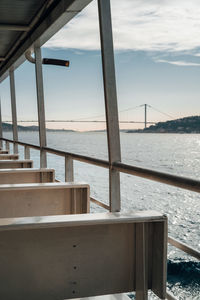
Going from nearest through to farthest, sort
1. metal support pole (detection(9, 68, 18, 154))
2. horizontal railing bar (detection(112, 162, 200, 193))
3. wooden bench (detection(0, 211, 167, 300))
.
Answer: wooden bench (detection(0, 211, 167, 300)), horizontal railing bar (detection(112, 162, 200, 193)), metal support pole (detection(9, 68, 18, 154))

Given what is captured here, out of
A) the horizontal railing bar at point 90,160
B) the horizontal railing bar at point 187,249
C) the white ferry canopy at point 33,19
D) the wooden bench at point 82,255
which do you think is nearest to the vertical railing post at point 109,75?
the horizontal railing bar at point 90,160

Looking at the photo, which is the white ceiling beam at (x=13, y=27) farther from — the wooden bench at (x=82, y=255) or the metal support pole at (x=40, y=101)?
the wooden bench at (x=82, y=255)

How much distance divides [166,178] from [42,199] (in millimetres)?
672

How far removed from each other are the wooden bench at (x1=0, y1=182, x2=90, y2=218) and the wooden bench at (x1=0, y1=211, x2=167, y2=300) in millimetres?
714

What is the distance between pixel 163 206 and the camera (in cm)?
1933

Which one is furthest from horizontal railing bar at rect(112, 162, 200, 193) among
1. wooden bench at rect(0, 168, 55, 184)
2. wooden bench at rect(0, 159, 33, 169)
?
wooden bench at rect(0, 159, 33, 169)

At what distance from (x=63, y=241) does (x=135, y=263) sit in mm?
229

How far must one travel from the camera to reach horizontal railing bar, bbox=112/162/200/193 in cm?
130

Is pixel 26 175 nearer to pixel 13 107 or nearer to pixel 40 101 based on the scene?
pixel 40 101

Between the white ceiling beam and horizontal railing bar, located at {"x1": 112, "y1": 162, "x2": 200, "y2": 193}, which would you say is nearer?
horizontal railing bar, located at {"x1": 112, "y1": 162, "x2": 200, "y2": 193}

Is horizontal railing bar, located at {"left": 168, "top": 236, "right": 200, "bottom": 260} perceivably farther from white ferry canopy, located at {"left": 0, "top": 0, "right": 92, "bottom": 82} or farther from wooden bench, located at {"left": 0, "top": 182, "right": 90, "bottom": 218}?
white ferry canopy, located at {"left": 0, "top": 0, "right": 92, "bottom": 82}

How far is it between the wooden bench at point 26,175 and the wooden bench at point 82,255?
4.91 feet

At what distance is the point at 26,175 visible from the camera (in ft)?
8.50

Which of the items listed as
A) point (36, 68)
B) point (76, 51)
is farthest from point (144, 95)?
point (36, 68)
